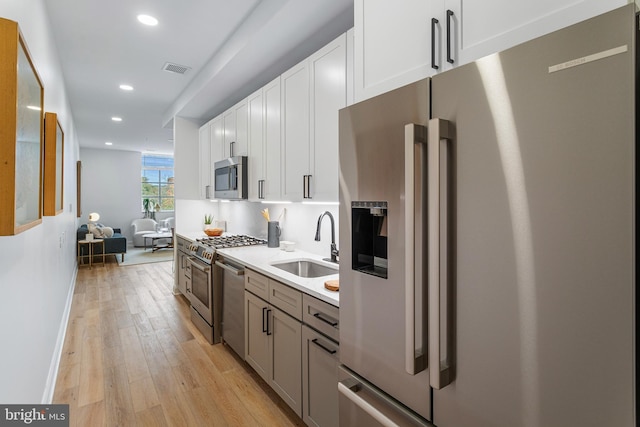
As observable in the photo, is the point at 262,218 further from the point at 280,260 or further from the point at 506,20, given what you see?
the point at 506,20

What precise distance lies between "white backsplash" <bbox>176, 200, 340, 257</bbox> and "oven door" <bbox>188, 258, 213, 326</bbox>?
0.80 meters

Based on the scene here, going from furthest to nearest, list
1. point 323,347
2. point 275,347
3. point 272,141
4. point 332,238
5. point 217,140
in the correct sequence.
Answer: point 217,140, point 272,141, point 332,238, point 275,347, point 323,347

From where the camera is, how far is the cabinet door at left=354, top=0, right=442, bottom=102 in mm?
1200

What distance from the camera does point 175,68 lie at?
352cm

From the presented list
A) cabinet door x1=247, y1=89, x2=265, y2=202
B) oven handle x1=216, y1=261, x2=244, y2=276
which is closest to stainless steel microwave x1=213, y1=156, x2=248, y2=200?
cabinet door x1=247, y1=89, x2=265, y2=202

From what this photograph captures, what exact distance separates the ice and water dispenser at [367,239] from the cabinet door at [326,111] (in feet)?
2.78

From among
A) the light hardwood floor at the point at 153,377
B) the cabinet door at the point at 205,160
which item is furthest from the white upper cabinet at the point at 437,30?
the cabinet door at the point at 205,160

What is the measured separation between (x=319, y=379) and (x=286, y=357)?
367 millimetres

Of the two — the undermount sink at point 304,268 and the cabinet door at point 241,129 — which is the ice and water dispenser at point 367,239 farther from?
the cabinet door at point 241,129

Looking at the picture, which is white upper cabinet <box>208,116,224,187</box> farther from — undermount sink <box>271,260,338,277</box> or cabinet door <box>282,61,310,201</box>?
undermount sink <box>271,260,338,277</box>

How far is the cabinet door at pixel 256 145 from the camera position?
10.2 ft

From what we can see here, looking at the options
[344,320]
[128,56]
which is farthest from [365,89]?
[128,56]

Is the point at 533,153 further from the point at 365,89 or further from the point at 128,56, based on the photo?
the point at 128,56

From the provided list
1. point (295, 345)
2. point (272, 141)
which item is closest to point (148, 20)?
point (272, 141)
